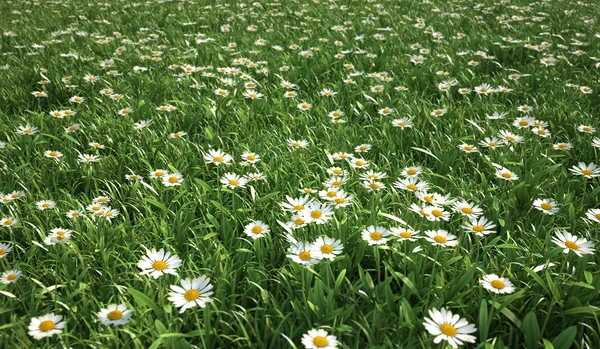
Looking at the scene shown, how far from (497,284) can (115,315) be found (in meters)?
0.98

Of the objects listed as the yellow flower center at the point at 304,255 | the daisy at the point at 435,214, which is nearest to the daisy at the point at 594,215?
the daisy at the point at 435,214

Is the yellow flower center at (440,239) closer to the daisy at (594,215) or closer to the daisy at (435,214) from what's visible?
the daisy at (435,214)

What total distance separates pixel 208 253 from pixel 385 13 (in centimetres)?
400

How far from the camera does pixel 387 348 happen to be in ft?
3.91

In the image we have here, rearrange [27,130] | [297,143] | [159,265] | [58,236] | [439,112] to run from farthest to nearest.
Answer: [439,112] < [27,130] < [297,143] < [58,236] < [159,265]

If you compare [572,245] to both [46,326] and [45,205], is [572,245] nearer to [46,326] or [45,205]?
[46,326]

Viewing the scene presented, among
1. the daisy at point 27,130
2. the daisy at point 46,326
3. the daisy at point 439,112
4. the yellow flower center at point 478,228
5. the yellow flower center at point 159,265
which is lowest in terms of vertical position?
the daisy at point 46,326

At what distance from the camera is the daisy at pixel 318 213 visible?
154cm

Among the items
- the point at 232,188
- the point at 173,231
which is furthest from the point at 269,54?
the point at 173,231

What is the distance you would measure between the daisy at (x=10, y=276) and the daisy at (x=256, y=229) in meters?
0.65

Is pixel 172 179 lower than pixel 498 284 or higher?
higher

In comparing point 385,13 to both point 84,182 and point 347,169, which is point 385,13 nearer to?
point 347,169

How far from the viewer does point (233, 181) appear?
1.83 m

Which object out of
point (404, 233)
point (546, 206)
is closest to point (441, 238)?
point (404, 233)
